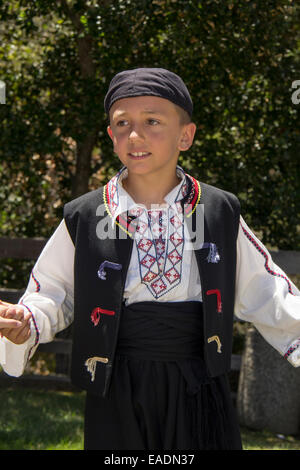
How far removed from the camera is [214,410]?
2.47 m

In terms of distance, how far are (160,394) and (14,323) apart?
59 cm

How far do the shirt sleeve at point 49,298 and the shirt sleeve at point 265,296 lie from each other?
2.23ft

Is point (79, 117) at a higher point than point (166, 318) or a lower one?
higher

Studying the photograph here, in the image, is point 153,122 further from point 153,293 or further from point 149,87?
point 153,293

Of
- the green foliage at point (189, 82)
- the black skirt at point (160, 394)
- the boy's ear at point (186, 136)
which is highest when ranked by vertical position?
the green foliage at point (189, 82)

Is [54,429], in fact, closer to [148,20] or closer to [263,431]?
[263,431]

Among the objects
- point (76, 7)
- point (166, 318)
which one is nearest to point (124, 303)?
point (166, 318)

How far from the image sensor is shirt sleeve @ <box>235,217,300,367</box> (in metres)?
2.59

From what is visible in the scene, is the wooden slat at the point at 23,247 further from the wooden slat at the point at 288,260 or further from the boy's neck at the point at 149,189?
the boy's neck at the point at 149,189

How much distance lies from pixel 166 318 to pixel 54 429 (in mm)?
3215

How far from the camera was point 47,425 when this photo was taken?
5.44 meters

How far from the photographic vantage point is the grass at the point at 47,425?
500 centimetres

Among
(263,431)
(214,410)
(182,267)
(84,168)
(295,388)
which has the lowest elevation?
(263,431)

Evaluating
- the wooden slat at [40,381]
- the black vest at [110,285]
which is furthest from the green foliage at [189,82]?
the black vest at [110,285]
